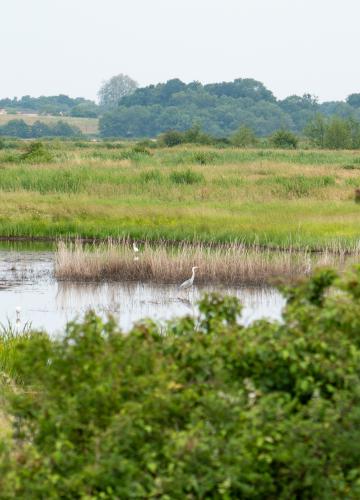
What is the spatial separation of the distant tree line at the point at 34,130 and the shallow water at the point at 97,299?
10501 cm

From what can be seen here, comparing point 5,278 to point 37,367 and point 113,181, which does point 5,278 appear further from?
point 37,367

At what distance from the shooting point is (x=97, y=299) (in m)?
20.5

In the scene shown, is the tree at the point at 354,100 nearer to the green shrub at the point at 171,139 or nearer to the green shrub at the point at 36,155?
the green shrub at the point at 171,139

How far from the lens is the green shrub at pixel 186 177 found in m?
37.0

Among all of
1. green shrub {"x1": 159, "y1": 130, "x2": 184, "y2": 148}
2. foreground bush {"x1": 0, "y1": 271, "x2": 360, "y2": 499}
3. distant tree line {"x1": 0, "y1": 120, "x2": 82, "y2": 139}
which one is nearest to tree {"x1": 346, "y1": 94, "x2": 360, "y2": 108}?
distant tree line {"x1": 0, "y1": 120, "x2": 82, "y2": 139}

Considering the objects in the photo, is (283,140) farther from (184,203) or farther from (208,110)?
(208,110)

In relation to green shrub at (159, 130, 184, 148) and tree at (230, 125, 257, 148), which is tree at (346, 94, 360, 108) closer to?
tree at (230, 125, 257, 148)

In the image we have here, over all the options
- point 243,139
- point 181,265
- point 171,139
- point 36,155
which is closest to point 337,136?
point 243,139

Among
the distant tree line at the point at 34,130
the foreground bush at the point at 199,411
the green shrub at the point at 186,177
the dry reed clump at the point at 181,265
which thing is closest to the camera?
the foreground bush at the point at 199,411

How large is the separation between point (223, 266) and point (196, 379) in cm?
1634

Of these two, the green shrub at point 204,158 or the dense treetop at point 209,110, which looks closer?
the green shrub at point 204,158

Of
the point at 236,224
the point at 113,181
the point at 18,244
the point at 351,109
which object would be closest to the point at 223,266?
the point at 236,224

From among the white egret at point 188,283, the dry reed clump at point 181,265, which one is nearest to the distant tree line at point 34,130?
the dry reed clump at point 181,265

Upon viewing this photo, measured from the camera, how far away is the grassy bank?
27422mm
